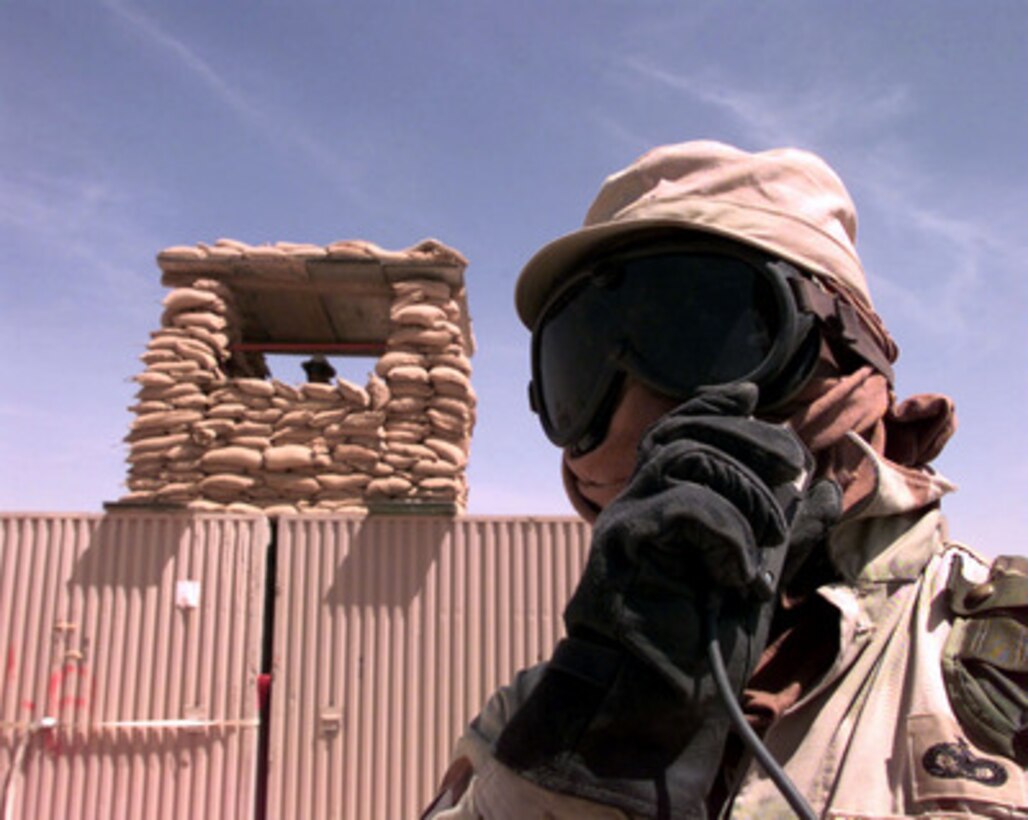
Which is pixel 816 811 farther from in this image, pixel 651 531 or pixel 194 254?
pixel 194 254

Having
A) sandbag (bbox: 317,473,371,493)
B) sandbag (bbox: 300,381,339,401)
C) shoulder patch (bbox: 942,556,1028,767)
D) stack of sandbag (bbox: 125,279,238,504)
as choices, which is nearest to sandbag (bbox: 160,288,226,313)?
stack of sandbag (bbox: 125,279,238,504)

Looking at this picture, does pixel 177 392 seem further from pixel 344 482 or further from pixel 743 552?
pixel 743 552

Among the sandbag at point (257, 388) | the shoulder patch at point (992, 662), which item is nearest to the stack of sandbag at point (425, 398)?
the sandbag at point (257, 388)

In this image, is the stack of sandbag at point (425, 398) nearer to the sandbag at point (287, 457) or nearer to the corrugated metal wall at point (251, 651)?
the corrugated metal wall at point (251, 651)

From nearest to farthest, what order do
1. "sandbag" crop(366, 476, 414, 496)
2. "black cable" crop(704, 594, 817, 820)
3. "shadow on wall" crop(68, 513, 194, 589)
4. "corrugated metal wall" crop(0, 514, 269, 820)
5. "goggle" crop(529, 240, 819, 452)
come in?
"black cable" crop(704, 594, 817, 820) → "goggle" crop(529, 240, 819, 452) → "corrugated metal wall" crop(0, 514, 269, 820) → "shadow on wall" crop(68, 513, 194, 589) → "sandbag" crop(366, 476, 414, 496)

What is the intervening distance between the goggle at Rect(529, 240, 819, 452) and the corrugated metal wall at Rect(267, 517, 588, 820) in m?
3.60

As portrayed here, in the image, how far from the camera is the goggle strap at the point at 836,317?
1270 mm

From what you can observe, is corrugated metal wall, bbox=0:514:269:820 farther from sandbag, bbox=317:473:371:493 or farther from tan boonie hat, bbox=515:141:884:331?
tan boonie hat, bbox=515:141:884:331

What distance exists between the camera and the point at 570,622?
3.25 ft

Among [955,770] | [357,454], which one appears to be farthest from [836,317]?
[357,454]

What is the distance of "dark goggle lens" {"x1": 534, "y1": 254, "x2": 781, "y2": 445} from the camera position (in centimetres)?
127

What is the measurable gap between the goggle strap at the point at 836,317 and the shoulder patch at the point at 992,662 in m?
0.34

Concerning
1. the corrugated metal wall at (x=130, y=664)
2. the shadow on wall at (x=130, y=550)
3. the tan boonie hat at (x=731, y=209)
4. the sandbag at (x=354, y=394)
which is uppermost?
the sandbag at (x=354, y=394)

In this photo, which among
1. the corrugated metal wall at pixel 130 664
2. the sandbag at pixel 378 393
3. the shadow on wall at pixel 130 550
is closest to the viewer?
the corrugated metal wall at pixel 130 664
